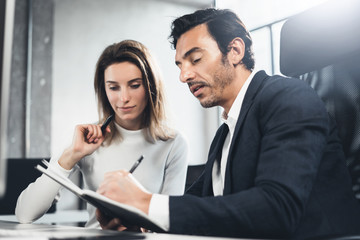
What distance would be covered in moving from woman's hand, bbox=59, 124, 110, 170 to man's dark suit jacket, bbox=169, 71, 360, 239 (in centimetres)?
60

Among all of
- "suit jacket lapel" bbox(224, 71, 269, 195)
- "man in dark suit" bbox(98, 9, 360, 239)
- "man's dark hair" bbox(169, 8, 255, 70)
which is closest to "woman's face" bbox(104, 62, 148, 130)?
"man's dark hair" bbox(169, 8, 255, 70)

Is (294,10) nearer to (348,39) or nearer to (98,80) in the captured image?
(98,80)

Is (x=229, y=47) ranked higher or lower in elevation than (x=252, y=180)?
higher

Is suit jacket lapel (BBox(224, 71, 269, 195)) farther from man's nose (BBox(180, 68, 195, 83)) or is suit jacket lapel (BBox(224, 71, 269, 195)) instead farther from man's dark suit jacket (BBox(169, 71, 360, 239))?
man's nose (BBox(180, 68, 195, 83))

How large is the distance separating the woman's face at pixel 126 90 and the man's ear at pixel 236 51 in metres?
0.44

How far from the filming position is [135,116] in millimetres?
1653

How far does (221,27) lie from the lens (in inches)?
54.7

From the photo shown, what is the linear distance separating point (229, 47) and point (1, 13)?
897 millimetres

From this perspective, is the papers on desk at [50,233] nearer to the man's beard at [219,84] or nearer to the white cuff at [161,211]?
the white cuff at [161,211]

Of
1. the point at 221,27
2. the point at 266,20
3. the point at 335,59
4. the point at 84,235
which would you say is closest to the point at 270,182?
the point at 84,235

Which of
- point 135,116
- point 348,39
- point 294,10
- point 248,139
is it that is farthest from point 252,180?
→ point 294,10

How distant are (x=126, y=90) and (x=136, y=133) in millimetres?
200

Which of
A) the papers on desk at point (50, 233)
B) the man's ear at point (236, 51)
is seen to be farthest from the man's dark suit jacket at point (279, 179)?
the man's ear at point (236, 51)

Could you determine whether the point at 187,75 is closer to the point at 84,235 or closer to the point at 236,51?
the point at 236,51
